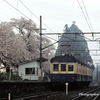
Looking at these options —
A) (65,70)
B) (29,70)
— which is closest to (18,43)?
(29,70)

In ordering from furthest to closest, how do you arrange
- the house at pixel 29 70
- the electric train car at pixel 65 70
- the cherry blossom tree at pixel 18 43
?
the house at pixel 29 70 → the cherry blossom tree at pixel 18 43 → the electric train car at pixel 65 70

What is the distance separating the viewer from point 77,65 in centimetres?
2350

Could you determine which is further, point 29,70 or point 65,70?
point 29,70

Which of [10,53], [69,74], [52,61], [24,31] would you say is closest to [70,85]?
[69,74]

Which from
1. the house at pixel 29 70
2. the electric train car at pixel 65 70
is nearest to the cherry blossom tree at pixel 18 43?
the house at pixel 29 70

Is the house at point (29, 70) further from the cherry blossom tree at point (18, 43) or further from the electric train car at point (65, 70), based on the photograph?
the electric train car at point (65, 70)

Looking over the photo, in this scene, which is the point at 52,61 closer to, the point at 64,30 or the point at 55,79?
the point at 55,79

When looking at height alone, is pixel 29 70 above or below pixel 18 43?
below

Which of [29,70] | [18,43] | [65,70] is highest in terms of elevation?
[18,43]

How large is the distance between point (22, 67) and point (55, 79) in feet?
35.0

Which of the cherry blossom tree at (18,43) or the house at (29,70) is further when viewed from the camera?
the house at (29,70)

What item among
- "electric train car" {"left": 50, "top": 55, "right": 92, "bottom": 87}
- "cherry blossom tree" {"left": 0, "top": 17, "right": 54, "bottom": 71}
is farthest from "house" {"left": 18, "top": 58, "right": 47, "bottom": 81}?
"electric train car" {"left": 50, "top": 55, "right": 92, "bottom": 87}

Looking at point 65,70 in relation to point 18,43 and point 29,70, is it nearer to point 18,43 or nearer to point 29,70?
point 29,70

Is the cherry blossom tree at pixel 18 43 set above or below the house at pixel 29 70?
above
